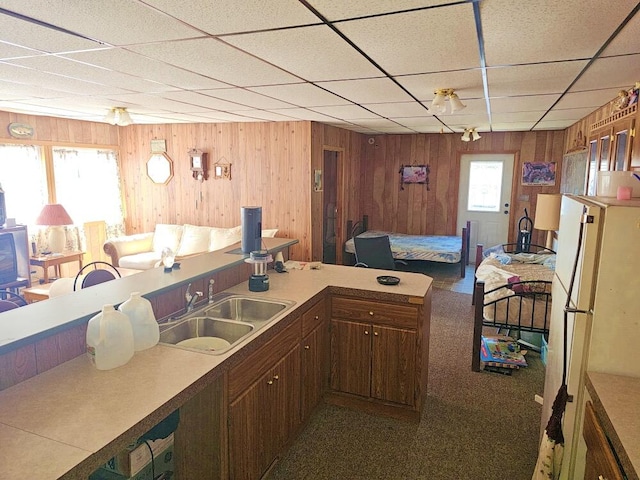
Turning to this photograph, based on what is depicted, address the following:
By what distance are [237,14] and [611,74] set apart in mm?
2455

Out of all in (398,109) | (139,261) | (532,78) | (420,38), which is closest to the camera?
(420,38)

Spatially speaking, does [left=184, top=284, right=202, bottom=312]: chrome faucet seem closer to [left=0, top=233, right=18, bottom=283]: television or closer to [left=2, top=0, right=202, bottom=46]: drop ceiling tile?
[left=2, top=0, right=202, bottom=46]: drop ceiling tile

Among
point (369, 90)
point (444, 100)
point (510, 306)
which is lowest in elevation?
point (510, 306)

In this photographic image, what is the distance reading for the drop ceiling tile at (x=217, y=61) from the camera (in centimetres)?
222

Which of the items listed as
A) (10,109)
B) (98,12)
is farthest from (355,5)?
(10,109)

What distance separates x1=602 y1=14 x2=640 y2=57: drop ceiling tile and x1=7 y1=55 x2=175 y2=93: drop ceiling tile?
9.51 ft

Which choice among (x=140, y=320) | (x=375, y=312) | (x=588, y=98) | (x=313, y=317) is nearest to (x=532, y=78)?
(x=588, y=98)

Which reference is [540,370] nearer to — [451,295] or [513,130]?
[451,295]

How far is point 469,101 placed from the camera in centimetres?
387

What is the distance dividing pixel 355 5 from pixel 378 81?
1449 millimetres

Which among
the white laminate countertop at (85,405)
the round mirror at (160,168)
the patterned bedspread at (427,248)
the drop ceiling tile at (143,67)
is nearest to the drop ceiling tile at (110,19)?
the drop ceiling tile at (143,67)

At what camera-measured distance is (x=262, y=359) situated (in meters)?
2.13

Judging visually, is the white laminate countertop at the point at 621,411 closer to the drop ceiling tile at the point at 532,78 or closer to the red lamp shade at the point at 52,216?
the drop ceiling tile at the point at 532,78

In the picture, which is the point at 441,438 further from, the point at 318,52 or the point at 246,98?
the point at 246,98
